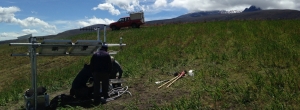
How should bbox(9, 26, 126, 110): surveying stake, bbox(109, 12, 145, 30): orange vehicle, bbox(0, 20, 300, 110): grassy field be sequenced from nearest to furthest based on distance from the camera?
bbox(0, 20, 300, 110): grassy field → bbox(9, 26, 126, 110): surveying stake → bbox(109, 12, 145, 30): orange vehicle

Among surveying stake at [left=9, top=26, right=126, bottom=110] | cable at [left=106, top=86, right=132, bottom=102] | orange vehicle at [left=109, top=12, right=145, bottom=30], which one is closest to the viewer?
surveying stake at [left=9, top=26, right=126, bottom=110]

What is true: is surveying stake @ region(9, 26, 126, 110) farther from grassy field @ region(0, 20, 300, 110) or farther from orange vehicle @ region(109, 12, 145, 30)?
orange vehicle @ region(109, 12, 145, 30)

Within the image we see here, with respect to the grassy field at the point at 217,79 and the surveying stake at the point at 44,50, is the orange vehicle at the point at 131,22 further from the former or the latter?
the surveying stake at the point at 44,50

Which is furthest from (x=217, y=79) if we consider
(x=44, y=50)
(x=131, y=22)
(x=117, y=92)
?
(x=131, y=22)

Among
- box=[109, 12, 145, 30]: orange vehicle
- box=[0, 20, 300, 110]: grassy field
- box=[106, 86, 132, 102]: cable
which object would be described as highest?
box=[109, 12, 145, 30]: orange vehicle

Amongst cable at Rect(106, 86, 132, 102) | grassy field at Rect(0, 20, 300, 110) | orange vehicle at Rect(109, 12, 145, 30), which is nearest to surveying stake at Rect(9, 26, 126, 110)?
cable at Rect(106, 86, 132, 102)

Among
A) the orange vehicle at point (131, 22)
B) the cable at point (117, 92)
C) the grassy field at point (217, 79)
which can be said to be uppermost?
the orange vehicle at point (131, 22)

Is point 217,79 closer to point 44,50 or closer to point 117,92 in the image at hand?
point 117,92

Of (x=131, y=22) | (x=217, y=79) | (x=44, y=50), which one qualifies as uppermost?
(x=131, y=22)

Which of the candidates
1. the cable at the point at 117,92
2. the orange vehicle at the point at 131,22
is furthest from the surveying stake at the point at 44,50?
the orange vehicle at the point at 131,22

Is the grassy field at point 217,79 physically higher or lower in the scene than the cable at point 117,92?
higher

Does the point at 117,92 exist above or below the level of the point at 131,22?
below

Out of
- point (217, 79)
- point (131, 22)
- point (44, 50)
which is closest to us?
point (44, 50)

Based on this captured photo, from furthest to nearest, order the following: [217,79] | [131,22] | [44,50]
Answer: [131,22] < [217,79] < [44,50]
